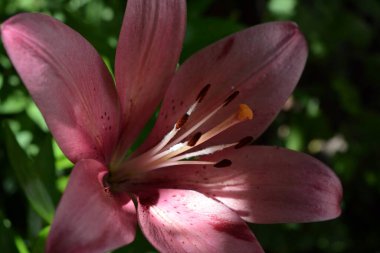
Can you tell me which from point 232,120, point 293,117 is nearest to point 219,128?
point 232,120

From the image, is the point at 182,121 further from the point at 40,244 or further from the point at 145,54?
the point at 40,244

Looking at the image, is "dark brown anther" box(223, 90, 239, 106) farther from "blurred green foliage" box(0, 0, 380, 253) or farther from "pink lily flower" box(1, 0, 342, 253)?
"blurred green foliage" box(0, 0, 380, 253)

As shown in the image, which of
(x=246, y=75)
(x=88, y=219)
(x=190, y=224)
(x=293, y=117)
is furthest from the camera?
(x=293, y=117)

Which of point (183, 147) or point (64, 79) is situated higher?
point (64, 79)

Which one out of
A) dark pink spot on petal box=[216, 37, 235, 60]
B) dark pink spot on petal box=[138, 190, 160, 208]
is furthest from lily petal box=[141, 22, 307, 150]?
dark pink spot on petal box=[138, 190, 160, 208]

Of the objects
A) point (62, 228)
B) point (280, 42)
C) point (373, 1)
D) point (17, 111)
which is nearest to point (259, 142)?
point (373, 1)

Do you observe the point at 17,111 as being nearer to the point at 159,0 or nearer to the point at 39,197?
the point at 39,197

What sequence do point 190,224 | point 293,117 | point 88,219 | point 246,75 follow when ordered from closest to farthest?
point 88,219, point 190,224, point 246,75, point 293,117
